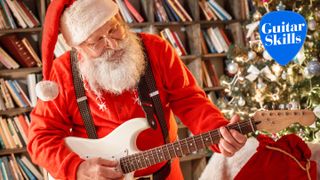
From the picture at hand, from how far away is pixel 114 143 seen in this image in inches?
66.1

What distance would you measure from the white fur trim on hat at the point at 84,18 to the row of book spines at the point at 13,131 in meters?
1.56

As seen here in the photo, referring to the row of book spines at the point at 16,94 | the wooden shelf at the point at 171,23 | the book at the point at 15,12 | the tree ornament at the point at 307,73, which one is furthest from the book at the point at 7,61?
the tree ornament at the point at 307,73

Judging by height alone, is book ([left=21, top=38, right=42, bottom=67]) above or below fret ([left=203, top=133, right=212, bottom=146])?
above

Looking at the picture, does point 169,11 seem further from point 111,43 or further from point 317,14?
point 111,43

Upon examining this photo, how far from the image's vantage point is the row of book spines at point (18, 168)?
10.1ft

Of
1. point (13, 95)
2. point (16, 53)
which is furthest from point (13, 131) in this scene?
point (16, 53)

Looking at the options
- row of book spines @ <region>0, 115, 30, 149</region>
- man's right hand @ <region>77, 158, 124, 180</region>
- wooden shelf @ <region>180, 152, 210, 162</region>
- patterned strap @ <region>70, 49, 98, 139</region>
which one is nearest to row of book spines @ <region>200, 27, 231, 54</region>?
wooden shelf @ <region>180, 152, 210, 162</region>

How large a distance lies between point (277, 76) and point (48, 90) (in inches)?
70.6

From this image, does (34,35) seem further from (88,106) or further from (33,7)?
(88,106)

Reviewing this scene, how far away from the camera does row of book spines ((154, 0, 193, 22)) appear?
3518 millimetres

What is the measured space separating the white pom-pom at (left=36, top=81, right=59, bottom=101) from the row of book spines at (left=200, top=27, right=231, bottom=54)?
2.23m

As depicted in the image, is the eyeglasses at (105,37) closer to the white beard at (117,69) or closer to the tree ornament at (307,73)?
the white beard at (117,69)

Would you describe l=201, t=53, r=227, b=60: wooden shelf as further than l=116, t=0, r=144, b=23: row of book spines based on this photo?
Yes

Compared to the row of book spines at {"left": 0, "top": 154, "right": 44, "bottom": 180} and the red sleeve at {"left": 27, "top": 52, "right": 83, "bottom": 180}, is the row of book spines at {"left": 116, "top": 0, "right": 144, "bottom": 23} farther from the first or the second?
the red sleeve at {"left": 27, "top": 52, "right": 83, "bottom": 180}
